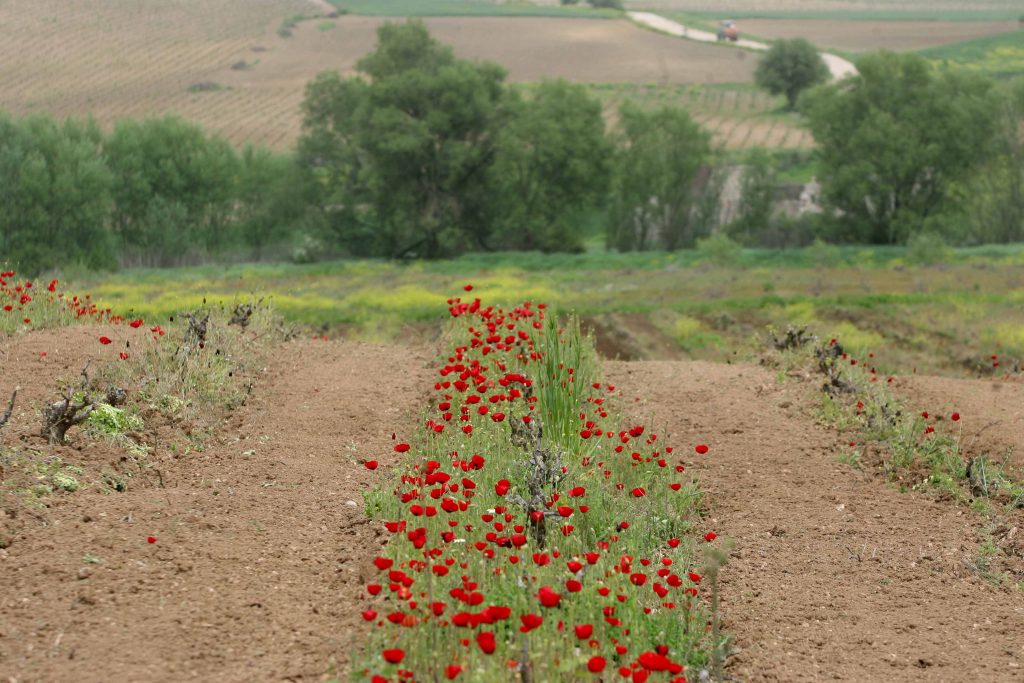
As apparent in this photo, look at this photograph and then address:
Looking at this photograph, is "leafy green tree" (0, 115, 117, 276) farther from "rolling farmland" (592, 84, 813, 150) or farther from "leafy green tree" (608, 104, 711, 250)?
"rolling farmland" (592, 84, 813, 150)

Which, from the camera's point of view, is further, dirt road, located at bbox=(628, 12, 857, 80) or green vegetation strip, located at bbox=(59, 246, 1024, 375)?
dirt road, located at bbox=(628, 12, 857, 80)

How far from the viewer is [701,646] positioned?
549 centimetres

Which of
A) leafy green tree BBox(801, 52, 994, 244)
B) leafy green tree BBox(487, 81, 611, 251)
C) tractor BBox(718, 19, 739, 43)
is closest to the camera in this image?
leafy green tree BBox(801, 52, 994, 244)

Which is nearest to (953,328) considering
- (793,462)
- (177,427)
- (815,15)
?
(793,462)

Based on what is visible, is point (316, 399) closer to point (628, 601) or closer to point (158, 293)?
point (628, 601)

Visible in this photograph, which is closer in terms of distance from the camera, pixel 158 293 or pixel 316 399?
pixel 316 399

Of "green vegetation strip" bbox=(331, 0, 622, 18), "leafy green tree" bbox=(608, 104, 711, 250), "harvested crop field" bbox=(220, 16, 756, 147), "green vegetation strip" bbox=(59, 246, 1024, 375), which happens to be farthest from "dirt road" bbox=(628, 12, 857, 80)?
"green vegetation strip" bbox=(59, 246, 1024, 375)

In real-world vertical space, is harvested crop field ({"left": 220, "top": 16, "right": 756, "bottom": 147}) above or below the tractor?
below

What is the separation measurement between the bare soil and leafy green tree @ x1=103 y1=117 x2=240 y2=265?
37351mm

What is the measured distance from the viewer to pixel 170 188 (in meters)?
46.0

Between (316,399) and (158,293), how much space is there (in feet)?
74.6

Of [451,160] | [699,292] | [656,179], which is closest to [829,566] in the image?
[699,292]

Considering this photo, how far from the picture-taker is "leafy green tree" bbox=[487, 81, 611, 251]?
4600 cm

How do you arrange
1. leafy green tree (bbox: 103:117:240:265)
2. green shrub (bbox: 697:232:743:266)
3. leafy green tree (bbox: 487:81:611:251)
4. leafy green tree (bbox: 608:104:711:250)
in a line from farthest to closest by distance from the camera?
leafy green tree (bbox: 608:104:711:250) → leafy green tree (bbox: 487:81:611:251) → leafy green tree (bbox: 103:117:240:265) → green shrub (bbox: 697:232:743:266)
